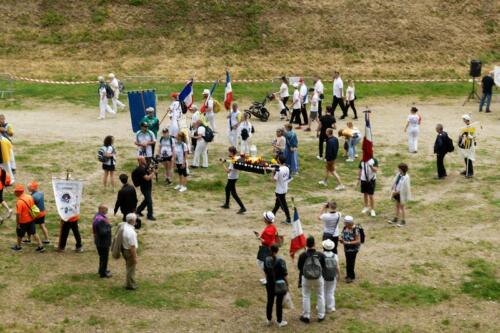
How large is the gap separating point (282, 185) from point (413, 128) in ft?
28.5

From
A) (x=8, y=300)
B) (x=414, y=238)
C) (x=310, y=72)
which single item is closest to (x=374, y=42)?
(x=310, y=72)

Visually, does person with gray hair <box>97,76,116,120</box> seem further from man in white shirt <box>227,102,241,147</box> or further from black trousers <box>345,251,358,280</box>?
black trousers <box>345,251,358,280</box>

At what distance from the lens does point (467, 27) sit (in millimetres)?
47375

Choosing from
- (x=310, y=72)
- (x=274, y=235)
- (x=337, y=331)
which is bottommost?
(x=337, y=331)

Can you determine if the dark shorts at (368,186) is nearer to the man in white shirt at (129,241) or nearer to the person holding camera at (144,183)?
the person holding camera at (144,183)

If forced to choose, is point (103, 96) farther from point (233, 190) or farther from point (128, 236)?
point (128, 236)

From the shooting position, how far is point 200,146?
24891 mm

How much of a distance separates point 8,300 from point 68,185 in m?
3.32

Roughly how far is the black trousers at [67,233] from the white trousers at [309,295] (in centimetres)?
584

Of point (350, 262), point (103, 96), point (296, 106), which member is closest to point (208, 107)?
point (296, 106)

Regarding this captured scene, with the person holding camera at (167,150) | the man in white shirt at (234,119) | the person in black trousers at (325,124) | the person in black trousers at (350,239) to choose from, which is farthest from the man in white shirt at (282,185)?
the man in white shirt at (234,119)

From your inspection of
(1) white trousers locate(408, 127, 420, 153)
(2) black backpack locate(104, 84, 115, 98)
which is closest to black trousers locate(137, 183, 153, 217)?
(1) white trousers locate(408, 127, 420, 153)

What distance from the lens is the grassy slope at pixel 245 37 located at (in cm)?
4312

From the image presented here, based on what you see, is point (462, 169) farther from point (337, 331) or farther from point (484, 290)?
point (337, 331)
